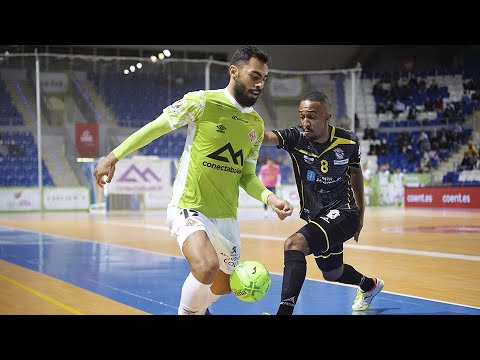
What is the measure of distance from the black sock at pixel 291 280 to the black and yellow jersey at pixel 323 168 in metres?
0.60

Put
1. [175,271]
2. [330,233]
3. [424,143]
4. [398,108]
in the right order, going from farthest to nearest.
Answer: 1. [398,108]
2. [424,143]
3. [175,271]
4. [330,233]

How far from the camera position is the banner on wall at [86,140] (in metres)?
29.1

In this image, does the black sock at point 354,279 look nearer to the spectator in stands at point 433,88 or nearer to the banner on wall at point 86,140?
the banner on wall at point 86,140

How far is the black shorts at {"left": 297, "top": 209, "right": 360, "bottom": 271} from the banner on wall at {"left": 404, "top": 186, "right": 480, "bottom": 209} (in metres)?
20.4

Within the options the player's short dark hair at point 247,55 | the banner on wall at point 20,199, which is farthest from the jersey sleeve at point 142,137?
the banner on wall at point 20,199

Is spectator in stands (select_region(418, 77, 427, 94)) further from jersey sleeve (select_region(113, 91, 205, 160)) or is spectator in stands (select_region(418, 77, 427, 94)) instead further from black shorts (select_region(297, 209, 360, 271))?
jersey sleeve (select_region(113, 91, 205, 160))

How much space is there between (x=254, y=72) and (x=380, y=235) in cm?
1048

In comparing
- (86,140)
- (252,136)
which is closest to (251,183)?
(252,136)

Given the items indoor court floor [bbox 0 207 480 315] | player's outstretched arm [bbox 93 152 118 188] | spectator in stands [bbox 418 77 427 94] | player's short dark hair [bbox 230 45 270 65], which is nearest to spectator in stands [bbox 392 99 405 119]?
spectator in stands [bbox 418 77 427 94]

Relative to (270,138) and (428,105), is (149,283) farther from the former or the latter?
(428,105)

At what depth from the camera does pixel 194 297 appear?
4852 millimetres

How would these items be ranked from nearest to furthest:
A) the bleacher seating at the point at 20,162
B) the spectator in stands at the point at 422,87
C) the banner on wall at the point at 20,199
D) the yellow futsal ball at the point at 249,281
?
the yellow futsal ball at the point at 249,281
the banner on wall at the point at 20,199
the bleacher seating at the point at 20,162
the spectator in stands at the point at 422,87

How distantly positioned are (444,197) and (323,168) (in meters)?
21.8

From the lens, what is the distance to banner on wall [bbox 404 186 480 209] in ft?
83.8
